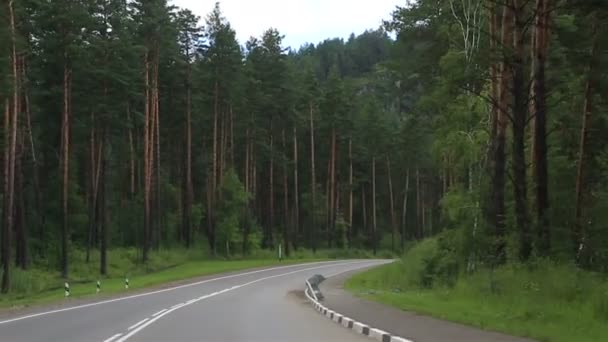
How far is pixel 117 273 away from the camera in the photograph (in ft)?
159

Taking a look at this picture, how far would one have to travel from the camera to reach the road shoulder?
12352mm

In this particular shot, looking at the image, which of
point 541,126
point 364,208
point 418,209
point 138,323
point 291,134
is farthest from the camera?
point 418,209

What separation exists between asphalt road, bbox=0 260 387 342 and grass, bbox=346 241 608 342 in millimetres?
2834

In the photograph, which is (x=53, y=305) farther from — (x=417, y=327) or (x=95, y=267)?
(x=95, y=267)

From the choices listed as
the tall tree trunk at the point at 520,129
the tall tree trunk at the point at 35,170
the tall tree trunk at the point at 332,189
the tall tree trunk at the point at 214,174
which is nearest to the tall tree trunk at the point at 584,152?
the tall tree trunk at the point at 520,129

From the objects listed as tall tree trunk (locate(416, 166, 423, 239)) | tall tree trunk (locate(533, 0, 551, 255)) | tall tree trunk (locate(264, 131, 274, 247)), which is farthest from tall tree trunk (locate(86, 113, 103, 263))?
tall tree trunk (locate(416, 166, 423, 239))

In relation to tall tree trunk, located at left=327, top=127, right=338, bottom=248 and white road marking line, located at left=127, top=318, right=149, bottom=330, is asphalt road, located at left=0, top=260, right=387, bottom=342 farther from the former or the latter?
tall tree trunk, located at left=327, top=127, right=338, bottom=248

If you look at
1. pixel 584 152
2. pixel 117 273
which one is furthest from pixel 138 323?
pixel 117 273

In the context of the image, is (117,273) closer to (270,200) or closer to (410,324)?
(270,200)

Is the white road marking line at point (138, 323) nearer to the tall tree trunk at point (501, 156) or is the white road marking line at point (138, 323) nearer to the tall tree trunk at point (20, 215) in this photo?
the tall tree trunk at point (501, 156)

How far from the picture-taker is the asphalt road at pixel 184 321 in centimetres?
1477

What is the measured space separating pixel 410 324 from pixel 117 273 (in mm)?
36813

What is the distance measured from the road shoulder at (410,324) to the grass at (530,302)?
16.1 inches

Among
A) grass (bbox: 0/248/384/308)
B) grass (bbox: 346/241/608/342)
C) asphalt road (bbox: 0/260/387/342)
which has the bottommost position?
grass (bbox: 0/248/384/308)
